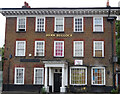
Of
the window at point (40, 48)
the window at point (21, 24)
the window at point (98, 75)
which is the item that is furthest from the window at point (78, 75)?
the window at point (21, 24)

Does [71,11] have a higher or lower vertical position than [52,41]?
higher

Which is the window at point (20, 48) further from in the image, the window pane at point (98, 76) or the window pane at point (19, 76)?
the window pane at point (98, 76)

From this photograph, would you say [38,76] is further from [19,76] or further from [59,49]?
[59,49]

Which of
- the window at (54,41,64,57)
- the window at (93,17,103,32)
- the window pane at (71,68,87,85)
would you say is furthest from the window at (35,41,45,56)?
the window at (93,17,103,32)

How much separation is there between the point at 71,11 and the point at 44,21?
3348 millimetres

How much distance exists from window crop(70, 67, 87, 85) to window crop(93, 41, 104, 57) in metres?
2.16

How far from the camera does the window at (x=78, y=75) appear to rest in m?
25.3

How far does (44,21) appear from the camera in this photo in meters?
26.2

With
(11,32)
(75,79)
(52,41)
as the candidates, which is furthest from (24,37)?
(75,79)

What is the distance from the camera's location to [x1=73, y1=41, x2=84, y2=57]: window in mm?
25594

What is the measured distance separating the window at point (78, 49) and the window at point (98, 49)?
146cm

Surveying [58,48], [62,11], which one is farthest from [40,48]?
[62,11]

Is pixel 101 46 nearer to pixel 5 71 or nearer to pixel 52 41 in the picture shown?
pixel 52 41

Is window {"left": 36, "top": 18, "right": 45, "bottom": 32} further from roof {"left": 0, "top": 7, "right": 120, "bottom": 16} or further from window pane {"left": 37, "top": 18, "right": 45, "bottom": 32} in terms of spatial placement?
roof {"left": 0, "top": 7, "right": 120, "bottom": 16}
